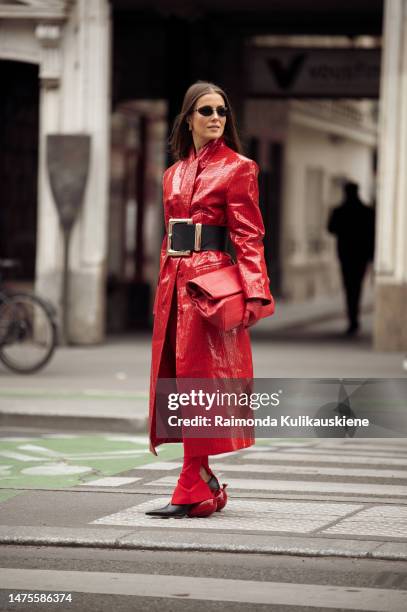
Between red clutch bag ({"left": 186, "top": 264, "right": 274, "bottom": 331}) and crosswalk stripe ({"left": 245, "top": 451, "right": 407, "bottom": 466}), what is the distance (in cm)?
267

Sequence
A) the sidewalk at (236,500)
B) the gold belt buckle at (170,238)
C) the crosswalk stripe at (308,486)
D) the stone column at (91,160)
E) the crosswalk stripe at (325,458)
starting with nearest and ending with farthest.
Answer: the sidewalk at (236,500), the gold belt buckle at (170,238), the crosswalk stripe at (308,486), the crosswalk stripe at (325,458), the stone column at (91,160)

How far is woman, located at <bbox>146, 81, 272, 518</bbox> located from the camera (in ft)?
23.3

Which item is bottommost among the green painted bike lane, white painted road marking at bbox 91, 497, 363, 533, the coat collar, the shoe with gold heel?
the green painted bike lane

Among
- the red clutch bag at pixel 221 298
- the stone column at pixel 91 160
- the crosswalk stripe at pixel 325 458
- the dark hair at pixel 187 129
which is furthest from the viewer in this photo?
the stone column at pixel 91 160

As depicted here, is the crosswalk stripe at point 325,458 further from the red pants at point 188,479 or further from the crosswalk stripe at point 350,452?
the red pants at point 188,479

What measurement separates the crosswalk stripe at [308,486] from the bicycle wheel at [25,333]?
5.85 meters

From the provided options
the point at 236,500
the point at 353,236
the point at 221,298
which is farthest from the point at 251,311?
the point at 353,236

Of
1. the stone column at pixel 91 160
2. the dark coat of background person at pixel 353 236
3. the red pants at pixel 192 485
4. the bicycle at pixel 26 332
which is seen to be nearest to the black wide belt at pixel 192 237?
the red pants at pixel 192 485

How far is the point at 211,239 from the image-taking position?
720 cm

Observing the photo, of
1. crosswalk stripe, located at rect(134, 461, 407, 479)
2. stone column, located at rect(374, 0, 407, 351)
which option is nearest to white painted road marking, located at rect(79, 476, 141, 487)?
crosswalk stripe, located at rect(134, 461, 407, 479)

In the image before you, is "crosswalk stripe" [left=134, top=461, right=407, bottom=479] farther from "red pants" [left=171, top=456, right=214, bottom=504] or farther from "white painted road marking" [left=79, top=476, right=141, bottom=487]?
"red pants" [left=171, top=456, right=214, bottom=504]

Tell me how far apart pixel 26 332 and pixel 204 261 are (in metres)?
7.29

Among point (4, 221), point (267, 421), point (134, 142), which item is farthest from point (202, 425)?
point (134, 142)

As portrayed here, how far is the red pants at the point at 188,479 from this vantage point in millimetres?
7215
